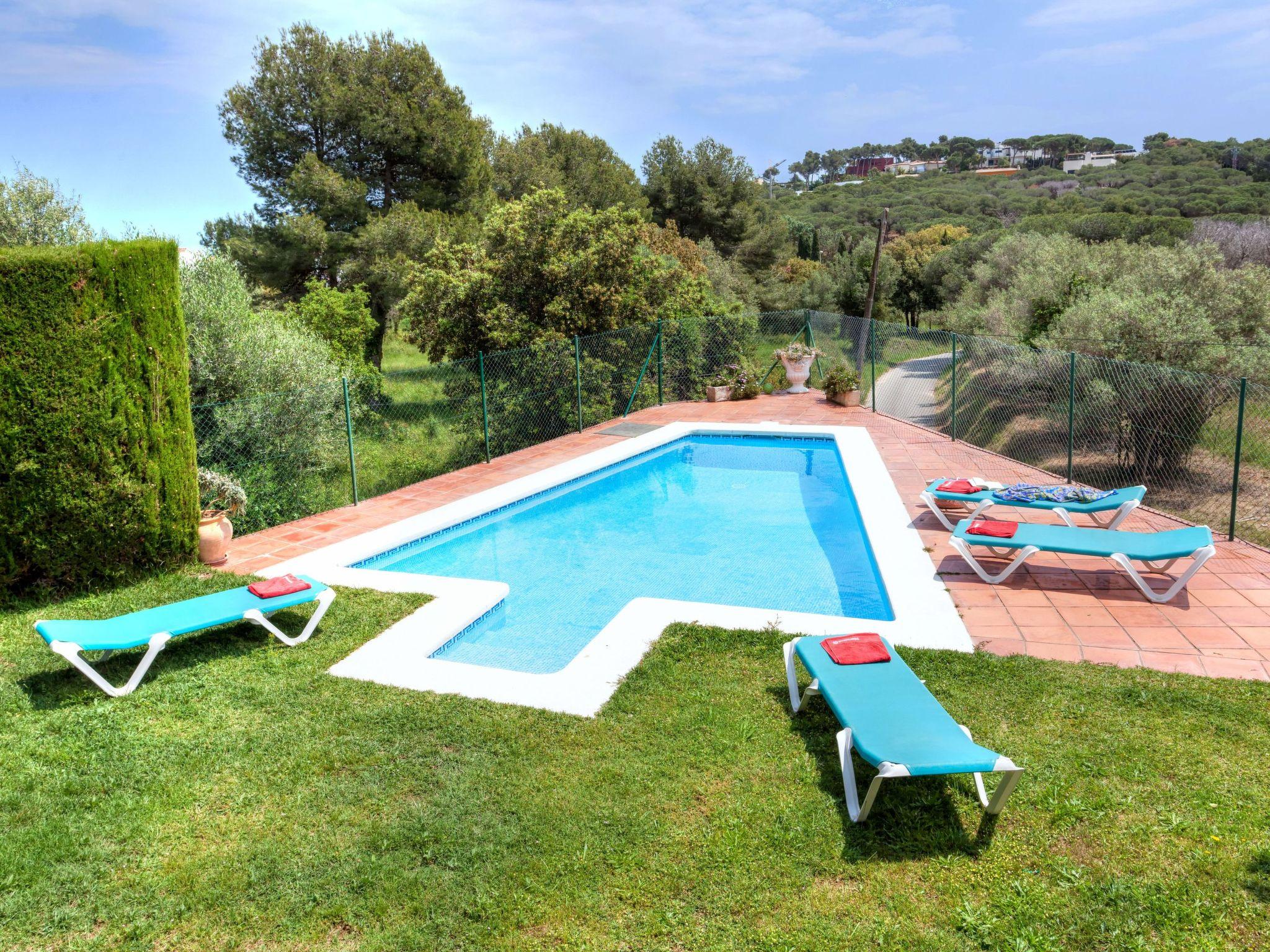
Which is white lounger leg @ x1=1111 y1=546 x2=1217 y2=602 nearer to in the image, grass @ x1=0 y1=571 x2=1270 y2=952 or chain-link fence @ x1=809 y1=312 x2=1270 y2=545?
grass @ x1=0 y1=571 x2=1270 y2=952

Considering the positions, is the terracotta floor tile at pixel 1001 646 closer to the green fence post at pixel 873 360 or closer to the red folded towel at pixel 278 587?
the red folded towel at pixel 278 587

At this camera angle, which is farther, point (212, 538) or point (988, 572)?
point (212, 538)

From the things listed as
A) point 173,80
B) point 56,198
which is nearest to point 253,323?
point 56,198

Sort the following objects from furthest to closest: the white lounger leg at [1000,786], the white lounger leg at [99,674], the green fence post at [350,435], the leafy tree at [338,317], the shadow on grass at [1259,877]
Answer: the leafy tree at [338,317], the green fence post at [350,435], the white lounger leg at [99,674], the white lounger leg at [1000,786], the shadow on grass at [1259,877]

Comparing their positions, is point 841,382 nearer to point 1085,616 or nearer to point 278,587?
point 1085,616

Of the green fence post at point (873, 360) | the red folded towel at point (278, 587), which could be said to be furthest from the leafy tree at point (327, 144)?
the red folded towel at point (278, 587)

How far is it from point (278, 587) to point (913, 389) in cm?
1493

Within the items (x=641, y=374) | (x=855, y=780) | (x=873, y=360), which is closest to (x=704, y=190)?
(x=641, y=374)

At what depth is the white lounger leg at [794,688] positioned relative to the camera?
457 cm

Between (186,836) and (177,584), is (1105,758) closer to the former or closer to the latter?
(186,836)

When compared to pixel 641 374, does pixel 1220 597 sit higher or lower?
lower

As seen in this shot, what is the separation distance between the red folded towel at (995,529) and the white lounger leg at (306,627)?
204 inches

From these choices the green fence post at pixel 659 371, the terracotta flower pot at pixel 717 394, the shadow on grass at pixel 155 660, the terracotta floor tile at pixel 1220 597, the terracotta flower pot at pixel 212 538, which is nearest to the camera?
the shadow on grass at pixel 155 660

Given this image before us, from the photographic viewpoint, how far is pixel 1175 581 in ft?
20.8
